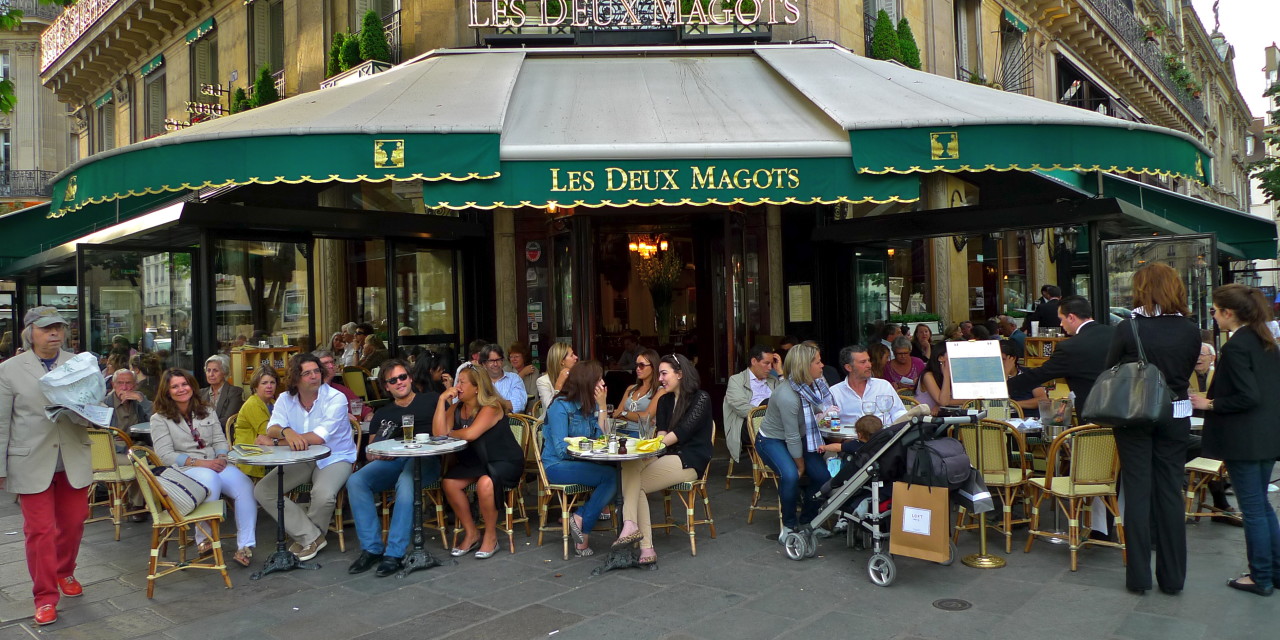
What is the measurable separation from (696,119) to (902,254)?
628 centimetres

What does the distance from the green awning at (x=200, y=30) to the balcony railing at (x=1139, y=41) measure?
15971 millimetres

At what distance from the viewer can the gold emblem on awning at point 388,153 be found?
648cm

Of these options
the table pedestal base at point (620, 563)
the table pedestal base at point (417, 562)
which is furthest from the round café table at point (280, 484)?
the table pedestal base at point (620, 563)

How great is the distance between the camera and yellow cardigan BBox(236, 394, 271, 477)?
6.07m

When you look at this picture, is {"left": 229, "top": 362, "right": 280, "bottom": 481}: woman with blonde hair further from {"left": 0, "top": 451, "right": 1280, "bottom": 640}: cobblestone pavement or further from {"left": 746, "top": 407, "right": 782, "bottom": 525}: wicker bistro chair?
{"left": 746, "top": 407, "right": 782, "bottom": 525}: wicker bistro chair

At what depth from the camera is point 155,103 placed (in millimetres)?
16984

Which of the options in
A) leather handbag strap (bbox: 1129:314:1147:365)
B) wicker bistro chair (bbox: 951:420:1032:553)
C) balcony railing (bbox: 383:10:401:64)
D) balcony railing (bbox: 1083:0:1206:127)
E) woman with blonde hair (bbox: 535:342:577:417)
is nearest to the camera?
leather handbag strap (bbox: 1129:314:1147:365)

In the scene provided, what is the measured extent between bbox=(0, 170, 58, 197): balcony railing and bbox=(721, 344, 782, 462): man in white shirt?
2877 cm

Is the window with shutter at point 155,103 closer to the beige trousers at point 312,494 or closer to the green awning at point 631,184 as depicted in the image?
the green awning at point 631,184

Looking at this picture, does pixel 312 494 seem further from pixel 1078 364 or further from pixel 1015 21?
pixel 1015 21

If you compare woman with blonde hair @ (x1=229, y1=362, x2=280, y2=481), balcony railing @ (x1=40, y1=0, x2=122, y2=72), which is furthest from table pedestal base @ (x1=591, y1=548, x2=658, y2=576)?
balcony railing @ (x1=40, y1=0, x2=122, y2=72)

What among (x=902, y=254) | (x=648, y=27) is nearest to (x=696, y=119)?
(x=648, y=27)

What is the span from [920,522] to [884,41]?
8487 mm

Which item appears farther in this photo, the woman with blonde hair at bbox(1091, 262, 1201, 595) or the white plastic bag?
the white plastic bag
